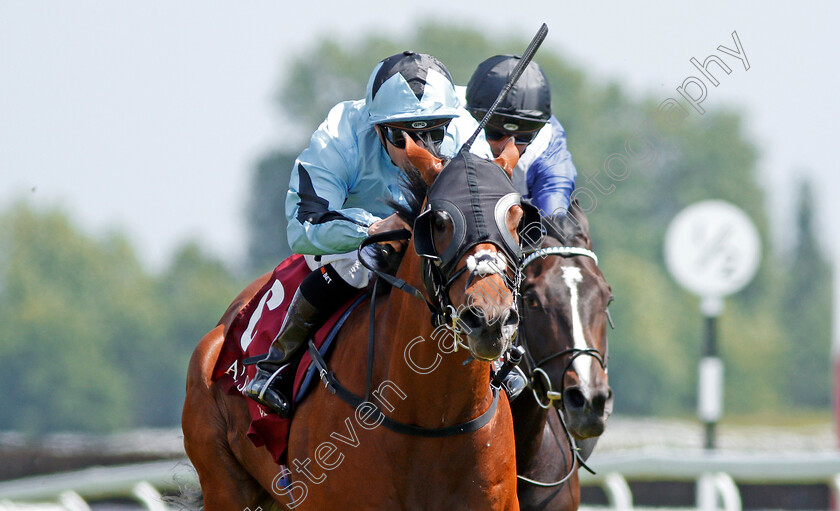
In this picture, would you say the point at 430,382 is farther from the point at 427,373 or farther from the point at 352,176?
the point at 352,176

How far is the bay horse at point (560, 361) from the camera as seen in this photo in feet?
15.9

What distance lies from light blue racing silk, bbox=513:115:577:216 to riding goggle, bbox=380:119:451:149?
1208 millimetres

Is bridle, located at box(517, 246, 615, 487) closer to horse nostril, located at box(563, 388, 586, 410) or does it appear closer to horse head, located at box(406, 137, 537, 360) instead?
horse nostril, located at box(563, 388, 586, 410)

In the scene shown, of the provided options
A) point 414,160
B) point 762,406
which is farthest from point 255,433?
point 762,406

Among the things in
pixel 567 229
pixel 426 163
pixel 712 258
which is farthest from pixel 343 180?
pixel 712 258

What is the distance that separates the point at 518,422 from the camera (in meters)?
→ 5.29

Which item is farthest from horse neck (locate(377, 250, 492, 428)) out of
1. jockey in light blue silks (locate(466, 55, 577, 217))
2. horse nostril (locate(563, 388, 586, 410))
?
jockey in light blue silks (locate(466, 55, 577, 217))

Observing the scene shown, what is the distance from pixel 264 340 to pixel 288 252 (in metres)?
40.9

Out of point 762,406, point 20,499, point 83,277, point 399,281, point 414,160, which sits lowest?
point 762,406

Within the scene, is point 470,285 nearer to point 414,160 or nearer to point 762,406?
point 414,160

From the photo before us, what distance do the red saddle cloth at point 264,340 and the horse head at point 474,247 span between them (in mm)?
1127

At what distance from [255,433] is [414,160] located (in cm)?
159

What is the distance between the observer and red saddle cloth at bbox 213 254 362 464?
15.4ft

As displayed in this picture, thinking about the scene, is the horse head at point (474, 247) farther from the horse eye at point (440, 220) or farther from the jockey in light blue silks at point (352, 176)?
the jockey in light blue silks at point (352, 176)
